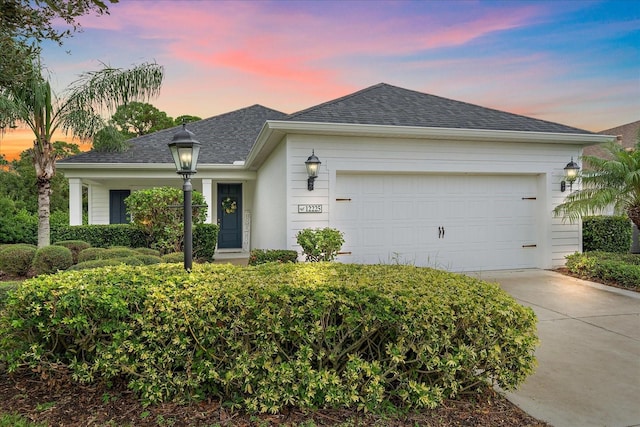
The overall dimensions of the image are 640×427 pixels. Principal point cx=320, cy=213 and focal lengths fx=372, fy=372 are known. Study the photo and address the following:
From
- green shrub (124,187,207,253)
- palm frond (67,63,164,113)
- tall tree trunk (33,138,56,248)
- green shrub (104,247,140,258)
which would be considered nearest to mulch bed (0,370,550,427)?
green shrub (104,247,140,258)

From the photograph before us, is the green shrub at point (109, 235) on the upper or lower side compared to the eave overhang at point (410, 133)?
lower

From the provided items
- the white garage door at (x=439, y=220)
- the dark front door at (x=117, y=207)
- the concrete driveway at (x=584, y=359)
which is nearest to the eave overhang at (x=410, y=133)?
the white garage door at (x=439, y=220)

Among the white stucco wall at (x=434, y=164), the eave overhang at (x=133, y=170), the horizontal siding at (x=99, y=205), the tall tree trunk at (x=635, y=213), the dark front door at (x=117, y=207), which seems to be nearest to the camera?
the white stucco wall at (x=434, y=164)

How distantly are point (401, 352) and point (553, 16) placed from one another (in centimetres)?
851

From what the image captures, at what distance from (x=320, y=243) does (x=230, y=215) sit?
7.19 metres

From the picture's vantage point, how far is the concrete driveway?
2.74 meters

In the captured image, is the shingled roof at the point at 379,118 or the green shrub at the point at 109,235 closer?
the shingled roof at the point at 379,118

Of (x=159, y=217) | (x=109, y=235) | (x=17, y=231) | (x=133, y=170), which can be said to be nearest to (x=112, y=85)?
(x=133, y=170)

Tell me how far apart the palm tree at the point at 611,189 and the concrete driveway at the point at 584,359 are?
186 centimetres

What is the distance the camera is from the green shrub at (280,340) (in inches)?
101

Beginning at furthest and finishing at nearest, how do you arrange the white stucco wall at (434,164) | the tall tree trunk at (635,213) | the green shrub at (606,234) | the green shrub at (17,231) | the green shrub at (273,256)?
the green shrub at (17,231) < the green shrub at (606,234) < the tall tree trunk at (635,213) < the white stucco wall at (434,164) < the green shrub at (273,256)

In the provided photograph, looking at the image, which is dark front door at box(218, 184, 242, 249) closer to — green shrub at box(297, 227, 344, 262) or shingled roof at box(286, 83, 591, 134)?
shingled roof at box(286, 83, 591, 134)

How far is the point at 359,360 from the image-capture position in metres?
Answer: 2.57

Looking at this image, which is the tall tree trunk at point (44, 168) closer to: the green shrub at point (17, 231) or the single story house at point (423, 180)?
the green shrub at point (17, 231)
